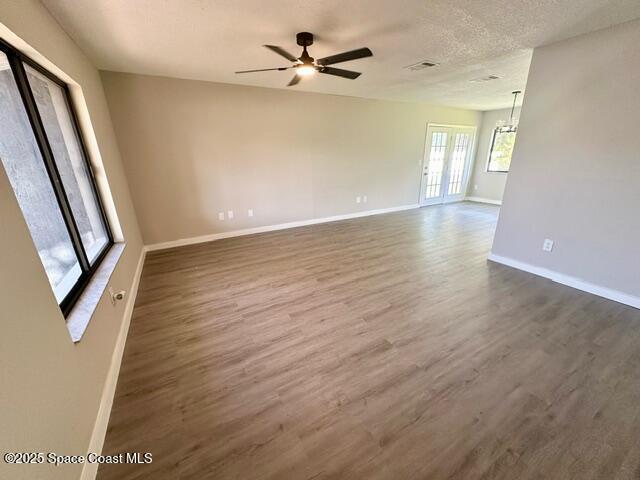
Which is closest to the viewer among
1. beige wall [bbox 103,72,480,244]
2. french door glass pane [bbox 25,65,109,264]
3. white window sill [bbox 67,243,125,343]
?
white window sill [bbox 67,243,125,343]

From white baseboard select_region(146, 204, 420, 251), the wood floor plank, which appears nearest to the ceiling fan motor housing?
the wood floor plank

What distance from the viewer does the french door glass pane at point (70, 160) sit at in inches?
75.0

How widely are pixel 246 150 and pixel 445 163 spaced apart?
532 centimetres

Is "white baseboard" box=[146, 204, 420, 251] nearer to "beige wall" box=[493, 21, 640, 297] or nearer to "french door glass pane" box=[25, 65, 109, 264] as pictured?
"french door glass pane" box=[25, 65, 109, 264]

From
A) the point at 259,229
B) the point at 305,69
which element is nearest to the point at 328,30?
the point at 305,69

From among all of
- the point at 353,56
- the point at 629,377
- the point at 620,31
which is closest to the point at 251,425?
the point at 629,377

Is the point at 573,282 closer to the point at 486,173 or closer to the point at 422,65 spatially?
the point at 422,65

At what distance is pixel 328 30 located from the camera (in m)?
2.29

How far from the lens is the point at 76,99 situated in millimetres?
2340

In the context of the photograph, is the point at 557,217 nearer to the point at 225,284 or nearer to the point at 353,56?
the point at 353,56

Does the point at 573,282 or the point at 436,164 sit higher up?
the point at 436,164

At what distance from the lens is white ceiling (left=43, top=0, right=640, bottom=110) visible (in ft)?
6.29

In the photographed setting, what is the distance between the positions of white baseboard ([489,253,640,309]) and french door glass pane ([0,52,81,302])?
175 inches

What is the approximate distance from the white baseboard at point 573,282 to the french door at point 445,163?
373 cm
